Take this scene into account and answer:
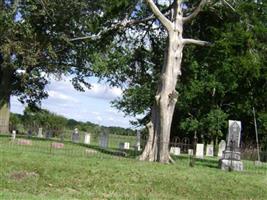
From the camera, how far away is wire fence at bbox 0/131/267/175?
21820 mm

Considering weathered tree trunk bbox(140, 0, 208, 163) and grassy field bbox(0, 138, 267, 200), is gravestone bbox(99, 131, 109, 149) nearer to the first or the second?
weathered tree trunk bbox(140, 0, 208, 163)

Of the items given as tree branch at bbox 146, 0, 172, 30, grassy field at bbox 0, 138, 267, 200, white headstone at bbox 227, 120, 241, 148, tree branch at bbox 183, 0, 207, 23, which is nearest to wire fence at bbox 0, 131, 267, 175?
white headstone at bbox 227, 120, 241, 148

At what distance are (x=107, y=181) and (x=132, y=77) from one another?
18.0 meters

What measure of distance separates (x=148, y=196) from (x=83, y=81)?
90.4ft

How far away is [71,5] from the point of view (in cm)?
3334

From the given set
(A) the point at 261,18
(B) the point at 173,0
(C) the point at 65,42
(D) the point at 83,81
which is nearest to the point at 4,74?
(D) the point at 83,81

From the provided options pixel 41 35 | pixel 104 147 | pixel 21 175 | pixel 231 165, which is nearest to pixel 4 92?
pixel 41 35

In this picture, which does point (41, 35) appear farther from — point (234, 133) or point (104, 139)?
point (234, 133)

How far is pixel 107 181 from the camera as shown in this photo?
1606cm

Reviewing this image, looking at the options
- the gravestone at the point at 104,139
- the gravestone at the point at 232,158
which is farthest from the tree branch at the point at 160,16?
the gravestone at the point at 104,139

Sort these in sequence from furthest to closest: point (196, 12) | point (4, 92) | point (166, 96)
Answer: point (4, 92)
point (196, 12)
point (166, 96)

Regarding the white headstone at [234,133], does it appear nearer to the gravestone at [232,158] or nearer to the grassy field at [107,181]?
the gravestone at [232,158]

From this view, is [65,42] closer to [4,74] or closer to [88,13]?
[88,13]

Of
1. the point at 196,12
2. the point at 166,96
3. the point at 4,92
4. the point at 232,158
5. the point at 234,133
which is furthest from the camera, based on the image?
the point at 4,92
